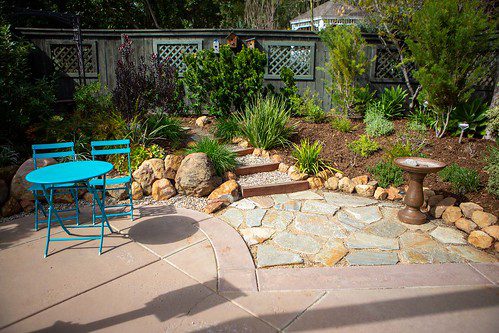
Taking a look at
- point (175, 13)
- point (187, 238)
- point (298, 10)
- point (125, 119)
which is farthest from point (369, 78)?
point (298, 10)

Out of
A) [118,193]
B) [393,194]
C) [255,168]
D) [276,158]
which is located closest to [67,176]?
[118,193]

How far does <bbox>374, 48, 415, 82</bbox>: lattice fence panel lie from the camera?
24.8 feet

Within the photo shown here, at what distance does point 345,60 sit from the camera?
6457 millimetres

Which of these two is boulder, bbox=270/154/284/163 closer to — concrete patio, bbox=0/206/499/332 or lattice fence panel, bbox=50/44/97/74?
concrete patio, bbox=0/206/499/332

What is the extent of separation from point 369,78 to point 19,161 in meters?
7.02

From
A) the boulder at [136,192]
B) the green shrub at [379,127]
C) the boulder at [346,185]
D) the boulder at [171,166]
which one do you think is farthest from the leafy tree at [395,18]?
the boulder at [136,192]

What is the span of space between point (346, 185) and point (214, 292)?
2.78 meters

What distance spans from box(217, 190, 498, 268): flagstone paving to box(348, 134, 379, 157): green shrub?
106 cm

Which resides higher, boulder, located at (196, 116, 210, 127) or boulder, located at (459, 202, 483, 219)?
boulder, located at (196, 116, 210, 127)

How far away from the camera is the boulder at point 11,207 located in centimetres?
389

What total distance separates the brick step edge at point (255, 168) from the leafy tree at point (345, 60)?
2441 mm

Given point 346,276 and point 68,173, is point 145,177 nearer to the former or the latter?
point 68,173

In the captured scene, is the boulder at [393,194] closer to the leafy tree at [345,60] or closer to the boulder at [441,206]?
the boulder at [441,206]

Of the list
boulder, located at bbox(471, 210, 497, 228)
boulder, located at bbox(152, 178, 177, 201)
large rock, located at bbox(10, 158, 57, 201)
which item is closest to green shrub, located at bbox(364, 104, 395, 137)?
boulder, located at bbox(471, 210, 497, 228)
